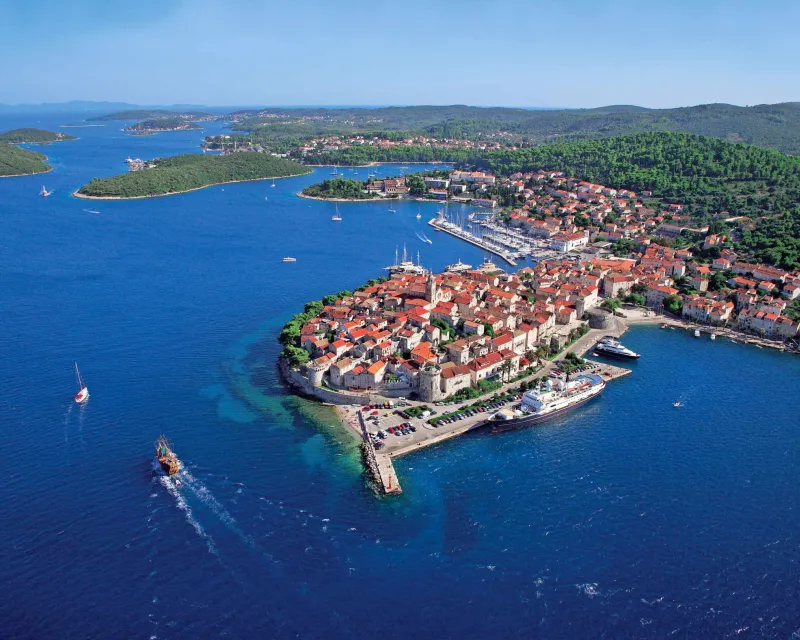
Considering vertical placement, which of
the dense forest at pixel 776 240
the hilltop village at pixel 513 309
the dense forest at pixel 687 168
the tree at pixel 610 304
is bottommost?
the tree at pixel 610 304

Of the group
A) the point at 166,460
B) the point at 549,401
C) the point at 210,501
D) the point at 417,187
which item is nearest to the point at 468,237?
the point at 417,187

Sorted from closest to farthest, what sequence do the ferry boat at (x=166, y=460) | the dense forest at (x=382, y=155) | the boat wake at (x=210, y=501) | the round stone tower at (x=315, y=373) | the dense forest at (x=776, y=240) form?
the boat wake at (x=210, y=501), the ferry boat at (x=166, y=460), the round stone tower at (x=315, y=373), the dense forest at (x=776, y=240), the dense forest at (x=382, y=155)

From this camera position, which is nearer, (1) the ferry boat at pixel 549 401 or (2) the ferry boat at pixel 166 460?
(2) the ferry boat at pixel 166 460

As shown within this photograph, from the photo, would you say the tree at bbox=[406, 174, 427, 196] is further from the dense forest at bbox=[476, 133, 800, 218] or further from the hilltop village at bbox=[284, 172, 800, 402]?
the hilltop village at bbox=[284, 172, 800, 402]

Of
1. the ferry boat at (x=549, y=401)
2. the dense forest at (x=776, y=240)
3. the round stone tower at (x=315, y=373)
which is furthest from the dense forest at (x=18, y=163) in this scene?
the dense forest at (x=776, y=240)

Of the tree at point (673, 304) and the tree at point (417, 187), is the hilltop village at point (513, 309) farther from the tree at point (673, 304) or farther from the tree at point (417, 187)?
the tree at point (417, 187)

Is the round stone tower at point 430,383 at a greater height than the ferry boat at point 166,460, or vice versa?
the round stone tower at point 430,383

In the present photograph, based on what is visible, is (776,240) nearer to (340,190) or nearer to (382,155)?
(340,190)

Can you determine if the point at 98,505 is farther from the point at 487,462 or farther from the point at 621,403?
the point at 621,403

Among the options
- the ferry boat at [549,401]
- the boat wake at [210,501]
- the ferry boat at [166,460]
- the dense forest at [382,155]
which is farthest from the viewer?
the dense forest at [382,155]

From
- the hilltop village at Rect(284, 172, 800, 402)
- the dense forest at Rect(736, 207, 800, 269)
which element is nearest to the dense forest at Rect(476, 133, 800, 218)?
the dense forest at Rect(736, 207, 800, 269)
